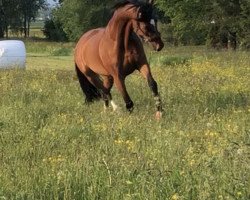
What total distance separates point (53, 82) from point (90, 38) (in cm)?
310

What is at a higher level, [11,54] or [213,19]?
[11,54]

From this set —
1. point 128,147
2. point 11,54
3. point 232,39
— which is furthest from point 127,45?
Answer: point 232,39

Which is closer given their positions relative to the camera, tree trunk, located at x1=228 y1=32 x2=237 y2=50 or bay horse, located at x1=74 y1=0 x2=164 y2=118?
bay horse, located at x1=74 y1=0 x2=164 y2=118

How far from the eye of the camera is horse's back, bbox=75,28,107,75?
10.4 meters

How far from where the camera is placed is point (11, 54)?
2355 centimetres

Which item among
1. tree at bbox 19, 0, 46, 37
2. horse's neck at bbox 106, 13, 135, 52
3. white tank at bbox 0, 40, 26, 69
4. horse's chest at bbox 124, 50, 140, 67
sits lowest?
tree at bbox 19, 0, 46, 37

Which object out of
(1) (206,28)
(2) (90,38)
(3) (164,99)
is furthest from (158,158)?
(1) (206,28)

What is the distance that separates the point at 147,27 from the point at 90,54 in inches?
91.4

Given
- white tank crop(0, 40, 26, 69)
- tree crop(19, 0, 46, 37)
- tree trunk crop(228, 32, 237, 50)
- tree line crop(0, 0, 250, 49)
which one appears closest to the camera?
white tank crop(0, 40, 26, 69)

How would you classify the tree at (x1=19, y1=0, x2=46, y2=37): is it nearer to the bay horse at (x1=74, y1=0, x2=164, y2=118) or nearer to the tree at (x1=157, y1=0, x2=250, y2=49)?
the tree at (x1=157, y1=0, x2=250, y2=49)

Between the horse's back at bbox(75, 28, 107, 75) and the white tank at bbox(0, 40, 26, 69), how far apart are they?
11.1m

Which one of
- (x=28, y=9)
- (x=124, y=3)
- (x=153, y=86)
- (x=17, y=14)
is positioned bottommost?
(x=28, y=9)

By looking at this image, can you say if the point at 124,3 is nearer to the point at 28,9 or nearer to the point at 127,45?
the point at 127,45

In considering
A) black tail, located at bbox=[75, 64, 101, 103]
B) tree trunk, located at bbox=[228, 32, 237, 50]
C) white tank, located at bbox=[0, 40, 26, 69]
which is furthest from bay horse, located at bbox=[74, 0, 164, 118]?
tree trunk, located at bbox=[228, 32, 237, 50]
